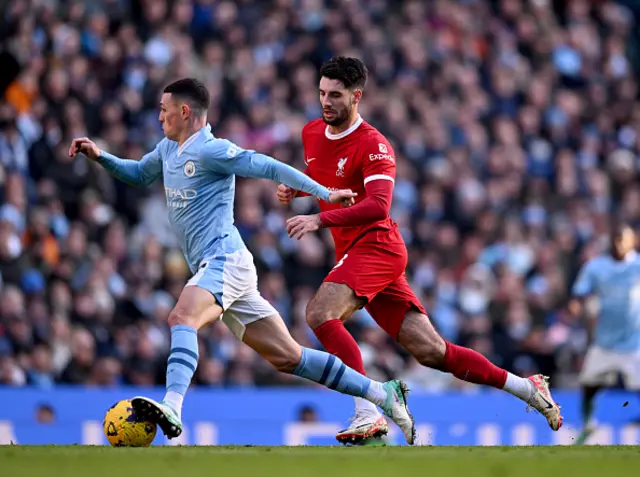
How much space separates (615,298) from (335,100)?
549cm

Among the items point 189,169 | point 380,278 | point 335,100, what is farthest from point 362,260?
point 189,169

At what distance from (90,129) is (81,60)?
3.17ft

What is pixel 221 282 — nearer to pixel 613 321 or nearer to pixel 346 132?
pixel 346 132

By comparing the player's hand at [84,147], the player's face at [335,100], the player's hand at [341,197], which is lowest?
the player's hand at [341,197]

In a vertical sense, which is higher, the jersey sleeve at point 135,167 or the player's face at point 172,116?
the player's face at point 172,116

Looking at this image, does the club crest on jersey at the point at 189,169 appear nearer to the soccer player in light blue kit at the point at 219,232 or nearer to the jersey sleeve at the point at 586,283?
the soccer player in light blue kit at the point at 219,232

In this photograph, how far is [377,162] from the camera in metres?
8.21

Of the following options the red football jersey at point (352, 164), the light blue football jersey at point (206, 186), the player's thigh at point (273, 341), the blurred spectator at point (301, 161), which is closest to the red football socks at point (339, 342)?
the player's thigh at point (273, 341)

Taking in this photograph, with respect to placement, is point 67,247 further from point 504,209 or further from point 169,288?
point 504,209

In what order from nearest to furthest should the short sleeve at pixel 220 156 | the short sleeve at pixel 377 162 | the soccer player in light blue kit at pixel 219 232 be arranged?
the soccer player in light blue kit at pixel 219 232, the short sleeve at pixel 220 156, the short sleeve at pixel 377 162

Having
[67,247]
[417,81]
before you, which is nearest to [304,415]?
[67,247]

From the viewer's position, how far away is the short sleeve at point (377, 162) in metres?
8.16

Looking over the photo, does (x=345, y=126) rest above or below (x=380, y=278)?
above

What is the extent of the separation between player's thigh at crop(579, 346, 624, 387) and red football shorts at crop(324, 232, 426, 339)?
485cm
